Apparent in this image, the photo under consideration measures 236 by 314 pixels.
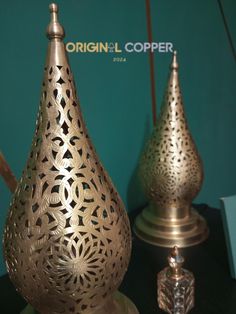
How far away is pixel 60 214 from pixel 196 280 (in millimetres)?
328

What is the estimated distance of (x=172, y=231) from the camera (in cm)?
68

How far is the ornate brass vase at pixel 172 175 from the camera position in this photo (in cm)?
64

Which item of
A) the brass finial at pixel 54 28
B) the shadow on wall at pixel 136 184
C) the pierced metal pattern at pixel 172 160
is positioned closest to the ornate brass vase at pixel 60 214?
the brass finial at pixel 54 28

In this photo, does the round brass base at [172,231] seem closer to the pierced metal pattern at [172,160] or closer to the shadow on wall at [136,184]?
the pierced metal pattern at [172,160]

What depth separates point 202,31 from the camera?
987 mm

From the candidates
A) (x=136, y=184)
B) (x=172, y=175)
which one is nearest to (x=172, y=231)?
(x=172, y=175)

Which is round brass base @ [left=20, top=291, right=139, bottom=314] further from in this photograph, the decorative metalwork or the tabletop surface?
the decorative metalwork

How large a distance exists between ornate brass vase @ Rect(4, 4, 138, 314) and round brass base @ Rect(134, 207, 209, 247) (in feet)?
1.02

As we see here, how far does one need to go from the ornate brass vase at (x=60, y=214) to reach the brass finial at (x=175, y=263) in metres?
0.14

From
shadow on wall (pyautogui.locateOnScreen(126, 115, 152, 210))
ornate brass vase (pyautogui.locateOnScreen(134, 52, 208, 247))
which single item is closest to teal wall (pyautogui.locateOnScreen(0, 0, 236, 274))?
shadow on wall (pyautogui.locateOnScreen(126, 115, 152, 210))

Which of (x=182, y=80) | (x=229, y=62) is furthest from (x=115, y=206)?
(x=229, y=62)

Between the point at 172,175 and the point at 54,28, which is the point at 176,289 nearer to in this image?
the point at 172,175

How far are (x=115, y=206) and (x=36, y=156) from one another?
0.11 metres

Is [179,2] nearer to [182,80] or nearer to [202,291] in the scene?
[182,80]
